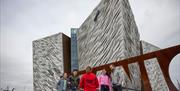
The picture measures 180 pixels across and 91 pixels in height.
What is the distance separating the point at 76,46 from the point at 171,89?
28686 mm

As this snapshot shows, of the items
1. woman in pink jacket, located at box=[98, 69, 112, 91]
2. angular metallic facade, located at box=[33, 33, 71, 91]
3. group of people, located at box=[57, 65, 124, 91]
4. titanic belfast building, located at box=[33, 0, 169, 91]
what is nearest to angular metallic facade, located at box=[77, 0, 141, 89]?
titanic belfast building, located at box=[33, 0, 169, 91]

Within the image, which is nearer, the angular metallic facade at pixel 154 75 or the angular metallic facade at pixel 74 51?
the angular metallic facade at pixel 74 51

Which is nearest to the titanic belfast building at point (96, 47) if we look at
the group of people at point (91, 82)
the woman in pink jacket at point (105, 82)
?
the group of people at point (91, 82)

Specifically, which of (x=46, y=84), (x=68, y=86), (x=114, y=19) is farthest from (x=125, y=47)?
(x=46, y=84)

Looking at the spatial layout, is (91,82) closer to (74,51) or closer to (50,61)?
(50,61)

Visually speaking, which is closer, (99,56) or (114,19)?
(114,19)

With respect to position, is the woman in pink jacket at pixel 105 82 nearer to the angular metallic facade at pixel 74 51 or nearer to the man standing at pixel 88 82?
the man standing at pixel 88 82

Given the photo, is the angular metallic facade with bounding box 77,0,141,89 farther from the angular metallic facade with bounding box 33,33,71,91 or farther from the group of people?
the group of people

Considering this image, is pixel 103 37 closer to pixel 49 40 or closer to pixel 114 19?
pixel 114 19

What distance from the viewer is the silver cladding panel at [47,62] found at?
1359 inches

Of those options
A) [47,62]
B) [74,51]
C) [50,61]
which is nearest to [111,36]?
[74,51]

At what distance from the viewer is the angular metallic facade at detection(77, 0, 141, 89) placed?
74.1 ft

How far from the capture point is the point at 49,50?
36.2m

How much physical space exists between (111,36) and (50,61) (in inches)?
532
